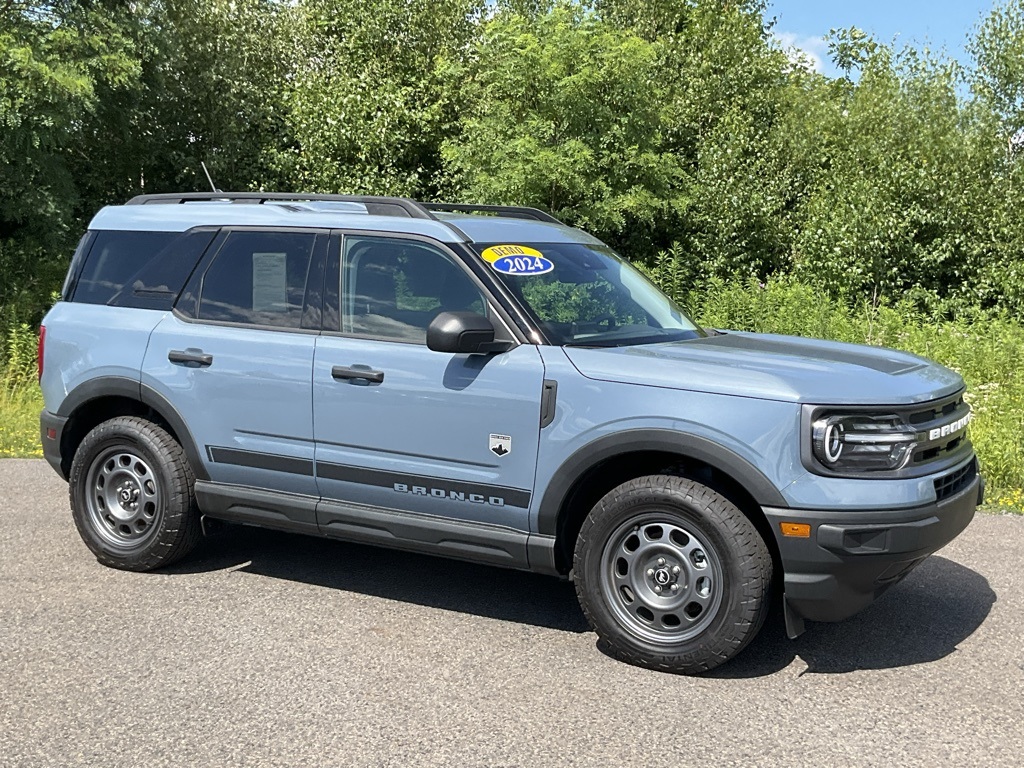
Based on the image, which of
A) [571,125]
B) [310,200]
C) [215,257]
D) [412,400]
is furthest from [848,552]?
[571,125]

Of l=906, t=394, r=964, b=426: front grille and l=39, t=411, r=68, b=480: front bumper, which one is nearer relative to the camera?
l=906, t=394, r=964, b=426: front grille

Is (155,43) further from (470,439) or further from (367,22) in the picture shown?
(470,439)

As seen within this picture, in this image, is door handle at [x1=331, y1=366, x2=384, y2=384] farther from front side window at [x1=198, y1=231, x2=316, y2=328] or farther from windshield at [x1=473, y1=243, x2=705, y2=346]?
windshield at [x1=473, y1=243, x2=705, y2=346]

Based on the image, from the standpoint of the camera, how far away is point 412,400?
512cm

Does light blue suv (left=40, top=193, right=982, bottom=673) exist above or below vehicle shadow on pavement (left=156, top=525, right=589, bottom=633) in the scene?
above

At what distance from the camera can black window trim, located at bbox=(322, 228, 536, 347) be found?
5.02 m

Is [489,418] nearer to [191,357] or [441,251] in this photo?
[441,251]

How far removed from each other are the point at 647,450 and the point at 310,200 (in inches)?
96.4

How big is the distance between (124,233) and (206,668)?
2821mm

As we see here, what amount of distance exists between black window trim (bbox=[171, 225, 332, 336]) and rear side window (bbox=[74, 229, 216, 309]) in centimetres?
5

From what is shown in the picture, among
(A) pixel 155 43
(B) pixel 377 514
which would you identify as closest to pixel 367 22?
(A) pixel 155 43

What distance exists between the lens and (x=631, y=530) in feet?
15.5

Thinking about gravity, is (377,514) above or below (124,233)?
below

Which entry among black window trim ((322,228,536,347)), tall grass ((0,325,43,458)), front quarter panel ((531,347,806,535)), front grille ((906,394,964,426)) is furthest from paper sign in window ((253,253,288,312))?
tall grass ((0,325,43,458))
